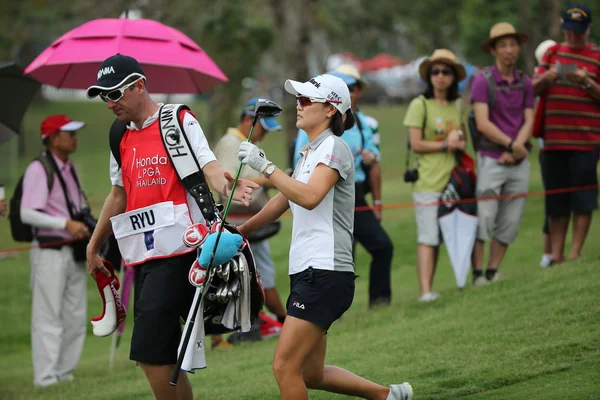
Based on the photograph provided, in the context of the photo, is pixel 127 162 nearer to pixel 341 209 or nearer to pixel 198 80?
pixel 341 209

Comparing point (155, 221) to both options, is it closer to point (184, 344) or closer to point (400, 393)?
point (184, 344)

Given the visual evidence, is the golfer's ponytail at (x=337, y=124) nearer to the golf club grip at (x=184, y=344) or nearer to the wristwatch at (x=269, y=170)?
the wristwatch at (x=269, y=170)

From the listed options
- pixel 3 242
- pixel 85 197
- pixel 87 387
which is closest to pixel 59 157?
pixel 85 197

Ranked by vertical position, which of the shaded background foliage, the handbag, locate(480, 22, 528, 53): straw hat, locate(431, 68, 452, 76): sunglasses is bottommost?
the handbag

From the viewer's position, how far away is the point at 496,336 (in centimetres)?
772

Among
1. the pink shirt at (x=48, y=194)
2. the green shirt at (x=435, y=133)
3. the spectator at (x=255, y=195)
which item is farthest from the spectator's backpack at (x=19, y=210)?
the green shirt at (x=435, y=133)

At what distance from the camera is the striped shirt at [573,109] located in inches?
392

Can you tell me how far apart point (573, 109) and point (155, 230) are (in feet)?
19.2

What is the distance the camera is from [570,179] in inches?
403

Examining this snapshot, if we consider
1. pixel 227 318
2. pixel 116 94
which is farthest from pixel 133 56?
pixel 227 318

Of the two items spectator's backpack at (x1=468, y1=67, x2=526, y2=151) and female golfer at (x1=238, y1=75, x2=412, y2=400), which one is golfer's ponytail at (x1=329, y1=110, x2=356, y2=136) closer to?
female golfer at (x1=238, y1=75, x2=412, y2=400)

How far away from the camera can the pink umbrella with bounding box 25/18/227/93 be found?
9.09 m

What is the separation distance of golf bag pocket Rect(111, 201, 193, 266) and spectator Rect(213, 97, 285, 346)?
139 inches

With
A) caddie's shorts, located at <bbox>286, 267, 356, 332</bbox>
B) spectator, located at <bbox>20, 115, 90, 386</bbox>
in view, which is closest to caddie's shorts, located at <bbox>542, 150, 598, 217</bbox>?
spectator, located at <bbox>20, 115, 90, 386</bbox>
